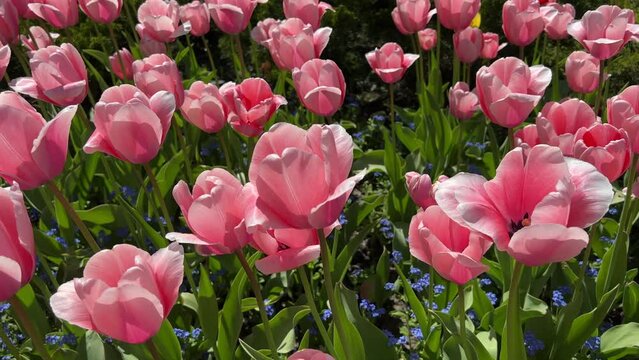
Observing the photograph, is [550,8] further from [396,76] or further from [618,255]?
[618,255]

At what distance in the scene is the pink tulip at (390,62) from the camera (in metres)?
2.54

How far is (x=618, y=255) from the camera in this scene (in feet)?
6.44

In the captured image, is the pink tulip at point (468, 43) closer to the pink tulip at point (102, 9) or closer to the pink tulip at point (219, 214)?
the pink tulip at point (102, 9)

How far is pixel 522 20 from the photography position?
260 centimetres

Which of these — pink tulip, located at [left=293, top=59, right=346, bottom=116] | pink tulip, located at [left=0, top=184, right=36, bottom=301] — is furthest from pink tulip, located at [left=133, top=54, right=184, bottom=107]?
pink tulip, located at [left=0, top=184, right=36, bottom=301]

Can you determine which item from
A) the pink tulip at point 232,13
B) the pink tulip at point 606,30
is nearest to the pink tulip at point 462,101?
the pink tulip at point 606,30

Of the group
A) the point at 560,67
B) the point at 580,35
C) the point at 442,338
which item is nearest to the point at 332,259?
the point at 442,338

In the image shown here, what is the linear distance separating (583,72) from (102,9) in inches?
69.8

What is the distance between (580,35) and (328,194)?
1.43 metres

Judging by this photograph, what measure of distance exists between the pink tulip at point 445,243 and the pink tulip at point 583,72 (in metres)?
1.42

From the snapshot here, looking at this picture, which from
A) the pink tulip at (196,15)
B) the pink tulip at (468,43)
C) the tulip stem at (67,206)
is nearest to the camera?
the tulip stem at (67,206)

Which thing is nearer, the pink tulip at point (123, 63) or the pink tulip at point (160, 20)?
the pink tulip at point (160, 20)

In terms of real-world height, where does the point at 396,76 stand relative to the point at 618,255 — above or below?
above

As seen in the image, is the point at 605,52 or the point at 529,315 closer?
the point at 529,315
